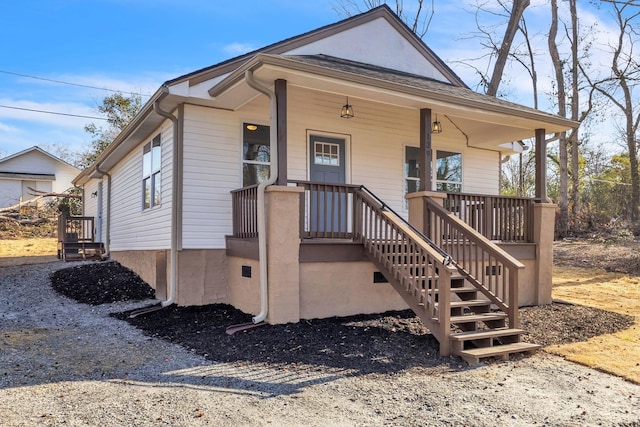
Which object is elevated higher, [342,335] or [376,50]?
[376,50]

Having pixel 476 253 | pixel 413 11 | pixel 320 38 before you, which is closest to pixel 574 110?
pixel 413 11

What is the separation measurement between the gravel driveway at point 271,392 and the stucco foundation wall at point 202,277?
199cm

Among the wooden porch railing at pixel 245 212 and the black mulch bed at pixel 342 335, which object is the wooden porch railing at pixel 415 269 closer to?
the black mulch bed at pixel 342 335

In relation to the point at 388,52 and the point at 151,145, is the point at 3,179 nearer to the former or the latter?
the point at 151,145

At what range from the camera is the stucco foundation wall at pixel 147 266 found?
9016 millimetres

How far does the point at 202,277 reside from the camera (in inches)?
317

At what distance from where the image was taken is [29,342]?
6.03m

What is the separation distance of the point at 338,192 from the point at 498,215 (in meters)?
3.33

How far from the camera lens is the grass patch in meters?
5.44

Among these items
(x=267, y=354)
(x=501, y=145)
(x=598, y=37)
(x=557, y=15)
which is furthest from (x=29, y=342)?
(x=598, y=37)

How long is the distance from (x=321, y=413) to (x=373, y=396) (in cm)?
62

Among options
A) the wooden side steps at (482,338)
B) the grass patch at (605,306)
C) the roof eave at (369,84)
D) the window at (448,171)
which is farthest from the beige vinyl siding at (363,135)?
the grass patch at (605,306)

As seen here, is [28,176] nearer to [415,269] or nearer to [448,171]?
[448,171]

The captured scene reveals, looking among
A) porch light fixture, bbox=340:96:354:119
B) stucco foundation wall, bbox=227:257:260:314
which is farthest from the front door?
stucco foundation wall, bbox=227:257:260:314
